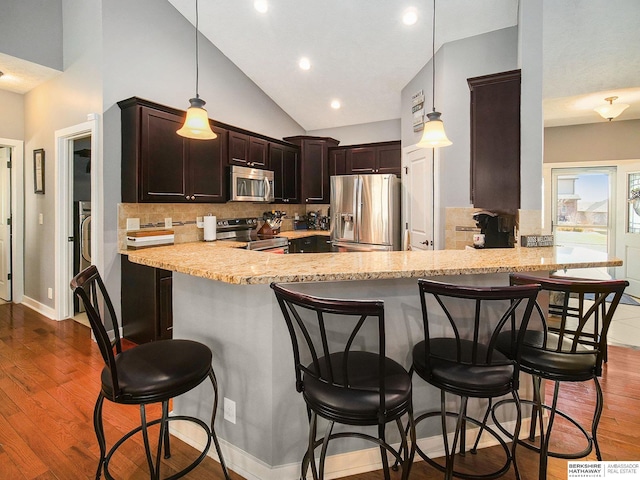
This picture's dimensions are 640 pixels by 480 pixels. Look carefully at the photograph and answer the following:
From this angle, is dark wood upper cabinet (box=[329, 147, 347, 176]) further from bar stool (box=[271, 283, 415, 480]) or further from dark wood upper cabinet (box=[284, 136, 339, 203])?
bar stool (box=[271, 283, 415, 480])

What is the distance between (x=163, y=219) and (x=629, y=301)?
21.1 ft

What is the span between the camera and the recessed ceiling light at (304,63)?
4641 millimetres

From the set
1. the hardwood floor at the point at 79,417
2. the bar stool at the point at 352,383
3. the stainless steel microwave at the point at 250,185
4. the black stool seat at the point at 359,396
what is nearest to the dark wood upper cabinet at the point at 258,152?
the stainless steel microwave at the point at 250,185

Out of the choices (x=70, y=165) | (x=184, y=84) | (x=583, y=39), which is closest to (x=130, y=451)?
(x=70, y=165)

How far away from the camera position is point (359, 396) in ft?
4.16

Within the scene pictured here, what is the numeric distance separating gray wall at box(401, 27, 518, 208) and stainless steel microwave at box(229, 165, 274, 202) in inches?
92.3

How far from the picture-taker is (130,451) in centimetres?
195

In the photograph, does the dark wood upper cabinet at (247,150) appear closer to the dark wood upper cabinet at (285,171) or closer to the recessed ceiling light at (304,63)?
the dark wood upper cabinet at (285,171)

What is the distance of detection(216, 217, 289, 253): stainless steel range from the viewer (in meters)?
4.57

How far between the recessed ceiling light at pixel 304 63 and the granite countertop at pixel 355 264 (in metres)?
3.51

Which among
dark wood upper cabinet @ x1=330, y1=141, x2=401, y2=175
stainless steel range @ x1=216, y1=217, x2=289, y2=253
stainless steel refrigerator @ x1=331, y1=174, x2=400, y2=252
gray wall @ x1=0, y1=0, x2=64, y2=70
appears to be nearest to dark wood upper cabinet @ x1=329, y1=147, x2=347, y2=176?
dark wood upper cabinet @ x1=330, y1=141, x2=401, y2=175

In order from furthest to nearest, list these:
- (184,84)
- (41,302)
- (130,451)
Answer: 1. (41,302)
2. (184,84)
3. (130,451)

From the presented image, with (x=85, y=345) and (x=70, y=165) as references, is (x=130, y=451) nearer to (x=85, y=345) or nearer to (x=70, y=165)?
(x=85, y=345)

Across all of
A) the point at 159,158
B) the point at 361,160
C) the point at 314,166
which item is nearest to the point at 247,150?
the point at 159,158
